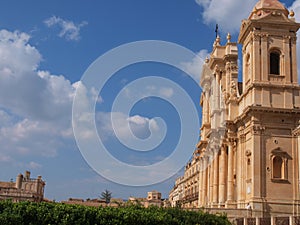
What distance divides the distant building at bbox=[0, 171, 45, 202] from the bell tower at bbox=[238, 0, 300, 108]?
48617 mm

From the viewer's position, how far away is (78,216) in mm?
20719

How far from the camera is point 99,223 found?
20828 millimetres

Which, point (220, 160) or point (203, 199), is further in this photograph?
point (203, 199)

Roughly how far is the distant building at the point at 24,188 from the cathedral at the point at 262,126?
134ft

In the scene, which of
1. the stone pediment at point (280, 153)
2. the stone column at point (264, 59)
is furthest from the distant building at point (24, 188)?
the stone column at point (264, 59)

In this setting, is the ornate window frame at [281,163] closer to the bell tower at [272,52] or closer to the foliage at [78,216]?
the bell tower at [272,52]

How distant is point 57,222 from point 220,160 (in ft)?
77.5

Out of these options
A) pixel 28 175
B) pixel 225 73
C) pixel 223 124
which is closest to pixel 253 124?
pixel 223 124

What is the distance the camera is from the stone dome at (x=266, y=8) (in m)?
37.0

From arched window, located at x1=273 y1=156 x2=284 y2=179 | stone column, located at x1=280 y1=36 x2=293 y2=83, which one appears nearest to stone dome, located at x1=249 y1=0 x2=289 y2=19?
stone column, located at x1=280 y1=36 x2=293 y2=83

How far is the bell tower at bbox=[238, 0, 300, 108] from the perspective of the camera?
34.8 m

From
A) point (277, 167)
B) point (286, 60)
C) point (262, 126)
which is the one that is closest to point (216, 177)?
point (277, 167)

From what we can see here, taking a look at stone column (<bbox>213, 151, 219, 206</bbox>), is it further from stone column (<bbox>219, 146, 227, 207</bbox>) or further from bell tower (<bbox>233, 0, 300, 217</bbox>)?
bell tower (<bbox>233, 0, 300, 217</bbox>)

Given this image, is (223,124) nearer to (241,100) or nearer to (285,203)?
(241,100)
